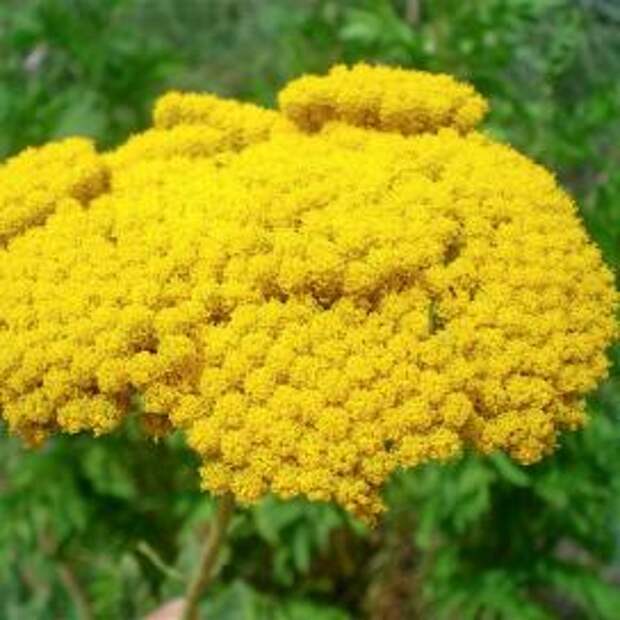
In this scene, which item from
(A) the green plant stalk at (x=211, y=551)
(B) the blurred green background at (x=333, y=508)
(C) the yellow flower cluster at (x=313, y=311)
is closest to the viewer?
(C) the yellow flower cluster at (x=313, y=311)

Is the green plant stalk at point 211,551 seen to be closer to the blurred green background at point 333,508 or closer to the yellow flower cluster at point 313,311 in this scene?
the yellow flower cluster at point 313,311

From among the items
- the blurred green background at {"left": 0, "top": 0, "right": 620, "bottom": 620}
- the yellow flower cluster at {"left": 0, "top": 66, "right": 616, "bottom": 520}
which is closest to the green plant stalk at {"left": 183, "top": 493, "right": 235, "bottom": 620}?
the yellow flower cluster at {"left": 0, "top": 66, "right": 616, "bottom": 520}

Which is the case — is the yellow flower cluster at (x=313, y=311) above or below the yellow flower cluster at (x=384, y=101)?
below

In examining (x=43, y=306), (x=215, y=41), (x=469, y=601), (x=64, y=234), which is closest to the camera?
(x=43, y=306)

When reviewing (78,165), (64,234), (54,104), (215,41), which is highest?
(215,41)

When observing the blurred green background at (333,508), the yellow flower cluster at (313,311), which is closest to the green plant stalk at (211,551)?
the yellow flower cluster at (313,311)

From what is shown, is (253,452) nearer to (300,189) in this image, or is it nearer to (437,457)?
(437,457)

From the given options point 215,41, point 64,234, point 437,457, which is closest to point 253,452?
point 437,457

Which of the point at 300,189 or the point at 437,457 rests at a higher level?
the point at 300,189
